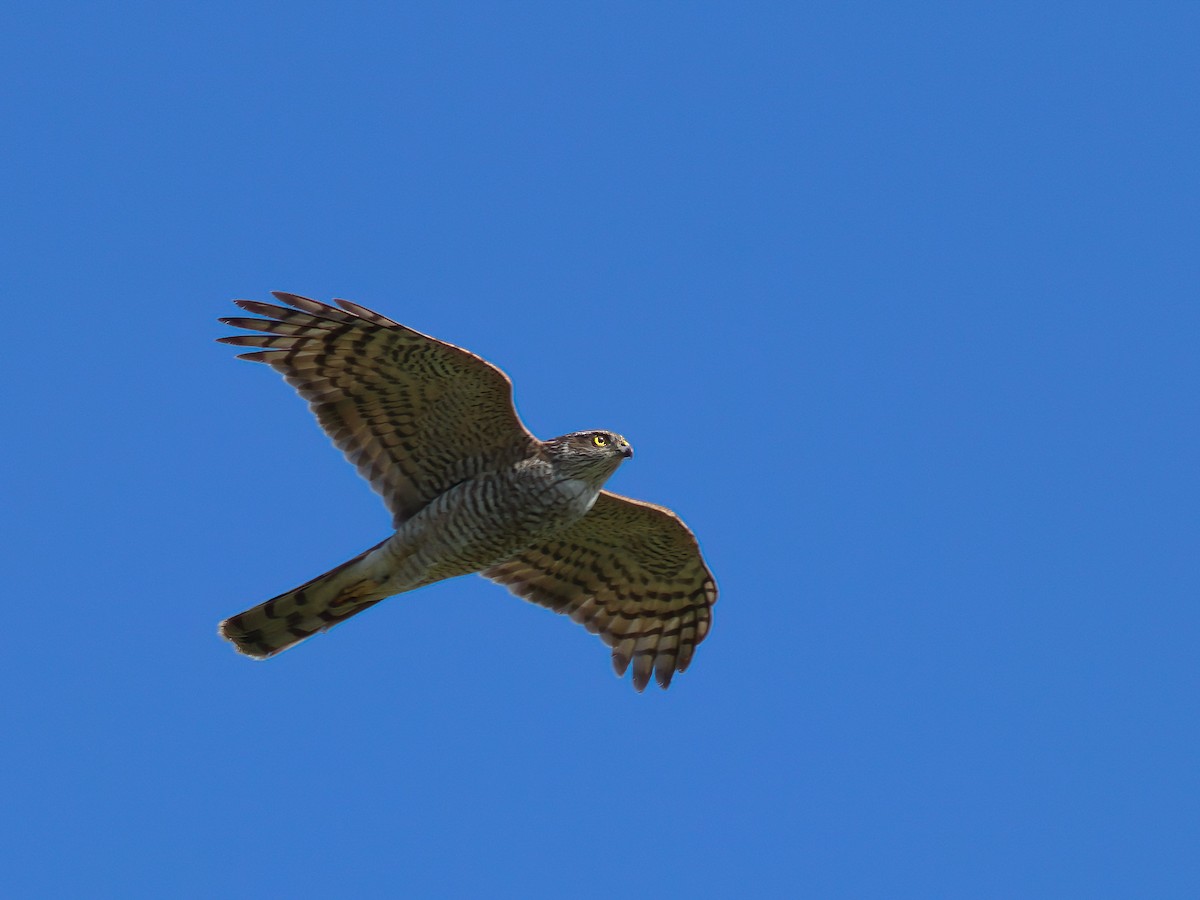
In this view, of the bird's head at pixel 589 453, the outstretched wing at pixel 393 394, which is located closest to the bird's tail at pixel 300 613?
the outstretched wing at pixel 393 394

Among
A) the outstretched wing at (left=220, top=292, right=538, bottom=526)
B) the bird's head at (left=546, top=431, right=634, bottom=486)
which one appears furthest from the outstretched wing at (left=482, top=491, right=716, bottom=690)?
the bird's head at (left=546, top=431, right=634, bottom=486)

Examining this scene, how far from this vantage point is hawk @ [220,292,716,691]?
41.0 ft

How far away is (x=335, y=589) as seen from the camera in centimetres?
1306

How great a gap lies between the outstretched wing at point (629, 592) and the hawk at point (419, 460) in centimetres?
45

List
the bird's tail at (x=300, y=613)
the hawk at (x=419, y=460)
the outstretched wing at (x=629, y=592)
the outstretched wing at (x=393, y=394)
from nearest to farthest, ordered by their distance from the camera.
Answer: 1. the outstretched wing at (x=393, y=394)
2. the hawk at (x=419, y=460)
3. the bird's tail at (x=300, y=613)
4. the outstretched wing at (x=629, y=592)

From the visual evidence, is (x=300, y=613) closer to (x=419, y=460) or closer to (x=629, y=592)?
(x=419, y=460)

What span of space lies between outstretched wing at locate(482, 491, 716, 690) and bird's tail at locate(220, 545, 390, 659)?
1.35 meters

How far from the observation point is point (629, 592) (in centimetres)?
1428

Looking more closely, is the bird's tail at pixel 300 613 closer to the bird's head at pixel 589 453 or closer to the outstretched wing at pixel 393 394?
the outstretched wing at pixel 393 394

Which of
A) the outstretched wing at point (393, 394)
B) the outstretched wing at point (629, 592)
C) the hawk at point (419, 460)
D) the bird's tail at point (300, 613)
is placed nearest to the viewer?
the outstretched wing at point (393, 394)

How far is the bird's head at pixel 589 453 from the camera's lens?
1258 cm

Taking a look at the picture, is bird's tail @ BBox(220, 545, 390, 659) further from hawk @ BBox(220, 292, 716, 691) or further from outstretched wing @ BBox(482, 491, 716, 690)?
outstretched wing @ BBox(482, 491, 716, 690)

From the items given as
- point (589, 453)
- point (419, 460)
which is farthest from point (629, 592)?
point (419, 460)

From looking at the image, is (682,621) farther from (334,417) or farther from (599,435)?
(334,417)
